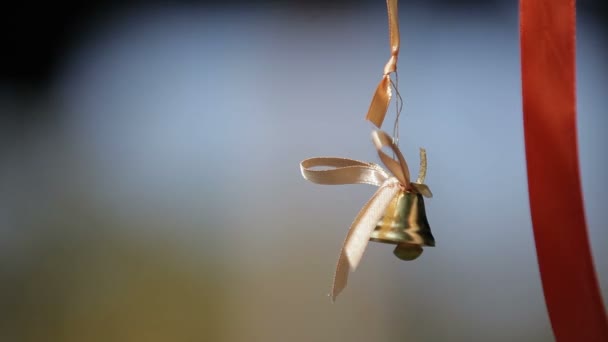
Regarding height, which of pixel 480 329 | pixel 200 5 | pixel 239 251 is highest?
pixel 200 5

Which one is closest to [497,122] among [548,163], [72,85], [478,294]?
[478,294]

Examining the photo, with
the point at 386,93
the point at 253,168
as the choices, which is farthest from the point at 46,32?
the point at 386,93

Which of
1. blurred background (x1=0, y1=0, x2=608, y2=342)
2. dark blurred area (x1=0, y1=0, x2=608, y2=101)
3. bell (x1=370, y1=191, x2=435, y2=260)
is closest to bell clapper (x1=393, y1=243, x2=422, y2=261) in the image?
bell (x1=370, y1=191, x2=435, y2=260)

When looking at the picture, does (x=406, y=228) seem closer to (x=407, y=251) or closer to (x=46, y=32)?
(x=407, y=251)

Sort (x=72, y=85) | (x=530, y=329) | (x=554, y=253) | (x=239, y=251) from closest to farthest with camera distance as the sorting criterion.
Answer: (x=554, y=253) < (x=530, y=329) < (x=239, y=251) < (x=72, y=85)

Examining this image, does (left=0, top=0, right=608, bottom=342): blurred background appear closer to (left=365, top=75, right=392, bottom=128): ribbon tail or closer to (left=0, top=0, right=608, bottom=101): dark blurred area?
(left=0, top=0, right=608, bottom=101): dark blurred area

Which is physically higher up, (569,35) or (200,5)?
(200,5)

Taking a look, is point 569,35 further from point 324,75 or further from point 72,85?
point 72,85
